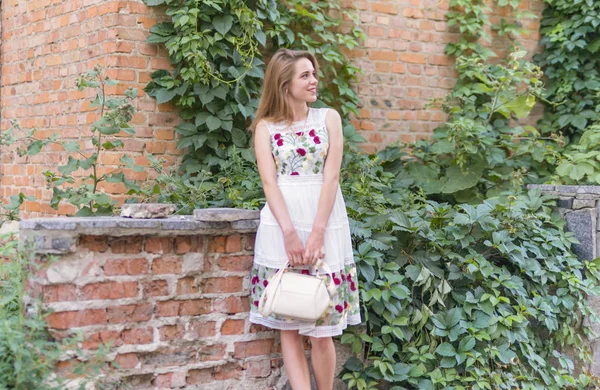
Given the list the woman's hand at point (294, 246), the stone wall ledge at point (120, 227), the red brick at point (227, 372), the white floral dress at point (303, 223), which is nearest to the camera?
the stone wall ledge at point (120, 227)

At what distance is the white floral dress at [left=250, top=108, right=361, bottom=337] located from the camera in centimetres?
315

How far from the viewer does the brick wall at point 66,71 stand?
434cm

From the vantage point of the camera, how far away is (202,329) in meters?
3.21

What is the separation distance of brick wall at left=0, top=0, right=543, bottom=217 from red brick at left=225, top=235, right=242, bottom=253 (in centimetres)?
129

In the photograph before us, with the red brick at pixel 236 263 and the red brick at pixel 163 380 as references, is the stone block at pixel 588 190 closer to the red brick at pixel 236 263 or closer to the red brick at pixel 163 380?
the red brick at pixel 236 263

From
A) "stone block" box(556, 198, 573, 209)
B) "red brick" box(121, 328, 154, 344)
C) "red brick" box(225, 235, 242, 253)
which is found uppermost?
"stone block" box(556, 198, 573, 209)

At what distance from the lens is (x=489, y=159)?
16.5 feet

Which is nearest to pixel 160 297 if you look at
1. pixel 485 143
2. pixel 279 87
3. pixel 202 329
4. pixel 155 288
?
pixel 155 288

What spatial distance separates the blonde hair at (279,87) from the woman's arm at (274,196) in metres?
0.08

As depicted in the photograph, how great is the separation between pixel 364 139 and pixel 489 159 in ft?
3.04

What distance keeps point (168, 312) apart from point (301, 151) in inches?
37.8

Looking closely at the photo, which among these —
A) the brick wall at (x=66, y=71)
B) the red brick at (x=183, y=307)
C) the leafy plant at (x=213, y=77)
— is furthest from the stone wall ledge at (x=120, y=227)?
the brick wall at (x=66, y=71)

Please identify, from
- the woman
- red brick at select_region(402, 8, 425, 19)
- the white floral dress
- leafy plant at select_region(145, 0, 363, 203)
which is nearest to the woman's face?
the woman

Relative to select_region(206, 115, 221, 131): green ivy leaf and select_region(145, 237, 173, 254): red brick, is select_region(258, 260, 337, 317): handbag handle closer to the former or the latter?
select_region(145, 237, 173, 254): red brick
